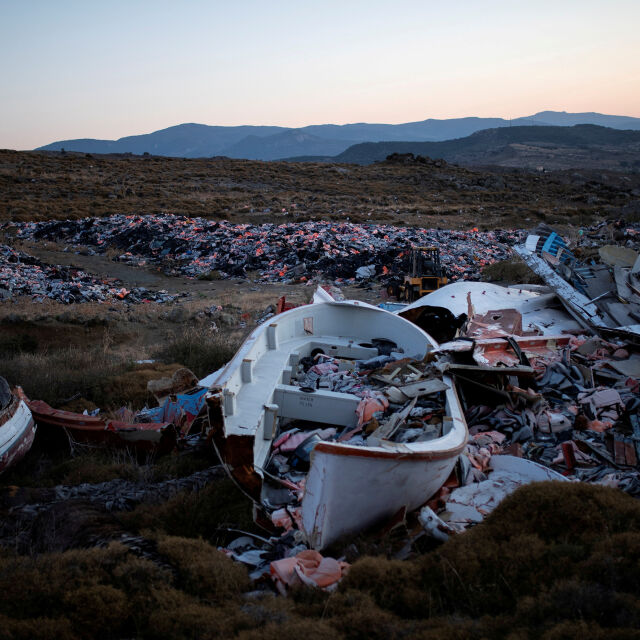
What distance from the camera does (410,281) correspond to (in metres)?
12.7

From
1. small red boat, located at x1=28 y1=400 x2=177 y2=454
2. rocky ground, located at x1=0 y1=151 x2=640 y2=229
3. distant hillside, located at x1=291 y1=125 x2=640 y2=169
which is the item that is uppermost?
distant hillside, located at x1=291 y1=125 x2=640 y2=169

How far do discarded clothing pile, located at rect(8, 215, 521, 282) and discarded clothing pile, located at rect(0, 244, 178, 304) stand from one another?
2743mm

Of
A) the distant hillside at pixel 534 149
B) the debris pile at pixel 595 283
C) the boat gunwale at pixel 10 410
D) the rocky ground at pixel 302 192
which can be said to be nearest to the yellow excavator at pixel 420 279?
the debris pile at pixel 595 283

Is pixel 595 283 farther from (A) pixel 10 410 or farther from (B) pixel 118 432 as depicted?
(A) pixel 10 410

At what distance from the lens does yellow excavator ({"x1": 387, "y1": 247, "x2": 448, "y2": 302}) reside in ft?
41.4

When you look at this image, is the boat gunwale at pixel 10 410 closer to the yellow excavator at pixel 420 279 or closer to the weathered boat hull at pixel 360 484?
the weathered boat hull at pixel 360 484

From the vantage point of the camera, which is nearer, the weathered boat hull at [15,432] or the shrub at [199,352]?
the weathered boat hull at [15,432]

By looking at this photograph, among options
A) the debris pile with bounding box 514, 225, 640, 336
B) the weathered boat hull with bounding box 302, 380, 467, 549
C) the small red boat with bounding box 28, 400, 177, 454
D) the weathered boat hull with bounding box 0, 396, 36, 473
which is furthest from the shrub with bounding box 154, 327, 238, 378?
the debris pile with bounding box 514, 225, 640, 336

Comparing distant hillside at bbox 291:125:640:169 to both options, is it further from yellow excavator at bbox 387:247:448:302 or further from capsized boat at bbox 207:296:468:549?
capsized boat at bbox 207:296:468:549

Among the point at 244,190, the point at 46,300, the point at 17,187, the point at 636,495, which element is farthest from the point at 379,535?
the point at 17,187

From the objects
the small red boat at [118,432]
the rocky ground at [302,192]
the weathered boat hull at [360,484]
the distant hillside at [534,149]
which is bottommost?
the small red boat at [118,432]

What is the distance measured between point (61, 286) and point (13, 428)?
1006 cm

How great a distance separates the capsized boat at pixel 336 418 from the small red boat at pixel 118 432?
92 cm

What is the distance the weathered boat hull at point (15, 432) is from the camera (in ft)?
16.0
